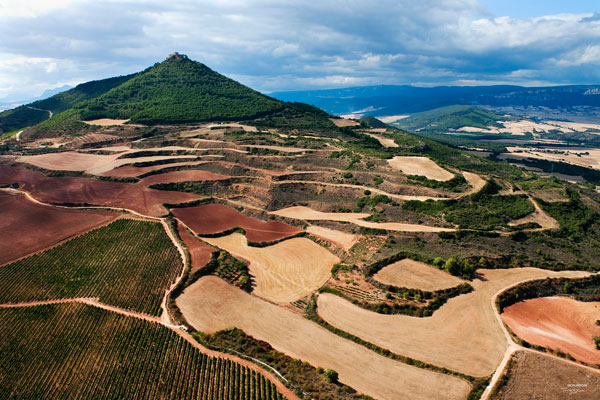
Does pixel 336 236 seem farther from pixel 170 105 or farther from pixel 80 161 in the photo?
pixel 170 105

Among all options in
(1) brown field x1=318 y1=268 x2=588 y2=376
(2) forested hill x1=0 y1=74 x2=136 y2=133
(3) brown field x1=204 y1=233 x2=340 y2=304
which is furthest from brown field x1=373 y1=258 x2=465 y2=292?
(2) forested hill x1=0 y1=74 x2=136 y2=133

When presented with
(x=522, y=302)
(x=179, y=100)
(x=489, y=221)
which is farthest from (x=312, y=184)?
(x=179, y=100)

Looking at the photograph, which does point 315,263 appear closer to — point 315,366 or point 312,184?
point 315,366

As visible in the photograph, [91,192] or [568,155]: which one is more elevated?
[91,192]

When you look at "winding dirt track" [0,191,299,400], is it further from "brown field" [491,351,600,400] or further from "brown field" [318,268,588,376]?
"brown field" [491,351,600,400]

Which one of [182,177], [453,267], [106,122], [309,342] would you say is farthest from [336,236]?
[106,122]

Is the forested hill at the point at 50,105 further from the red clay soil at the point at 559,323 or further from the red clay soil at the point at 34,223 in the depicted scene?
the red clay soil at the point at 559,323

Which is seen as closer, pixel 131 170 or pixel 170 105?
pixel 131 170

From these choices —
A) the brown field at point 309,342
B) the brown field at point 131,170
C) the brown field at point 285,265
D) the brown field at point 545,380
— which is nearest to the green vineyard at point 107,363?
the brown field at point 309,342
